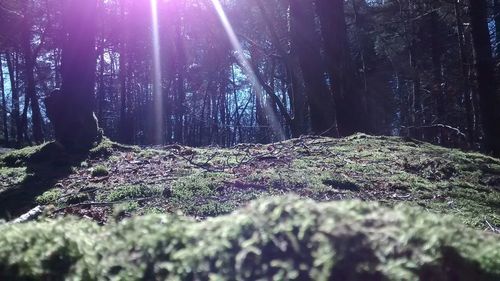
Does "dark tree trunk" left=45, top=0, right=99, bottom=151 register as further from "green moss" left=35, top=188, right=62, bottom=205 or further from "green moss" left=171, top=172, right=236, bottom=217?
"green moss" left=171, top=172, right=236, bottom=217

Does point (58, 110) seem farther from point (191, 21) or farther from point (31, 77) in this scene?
point (31, 77)

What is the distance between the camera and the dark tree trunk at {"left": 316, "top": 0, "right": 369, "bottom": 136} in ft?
39.2

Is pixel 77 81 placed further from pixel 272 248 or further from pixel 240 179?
pixel 272 248

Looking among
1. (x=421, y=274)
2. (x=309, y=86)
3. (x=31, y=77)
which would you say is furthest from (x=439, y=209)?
(x=31, y=77)

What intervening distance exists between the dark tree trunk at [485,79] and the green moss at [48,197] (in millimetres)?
9521

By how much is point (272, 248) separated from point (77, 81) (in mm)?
8979

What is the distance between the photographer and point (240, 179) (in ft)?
20.4

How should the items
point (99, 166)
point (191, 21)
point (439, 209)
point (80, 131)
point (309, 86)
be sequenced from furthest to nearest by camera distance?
point (191, 21), point (309, 86), point (80, 131), point (99, 166), point (439, 209)

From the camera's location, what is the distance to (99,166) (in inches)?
294

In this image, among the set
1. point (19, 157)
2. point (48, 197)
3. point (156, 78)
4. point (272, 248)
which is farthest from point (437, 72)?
point (272, 248)

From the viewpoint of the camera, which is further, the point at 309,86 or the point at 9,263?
the point at 309,86

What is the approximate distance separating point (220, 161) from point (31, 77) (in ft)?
98.7

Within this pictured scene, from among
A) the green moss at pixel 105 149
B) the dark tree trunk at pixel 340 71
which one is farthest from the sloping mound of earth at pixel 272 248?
the dark tree trunk at pixel 340 71

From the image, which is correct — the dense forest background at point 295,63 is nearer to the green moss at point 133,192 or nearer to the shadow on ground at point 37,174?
the shadow on ground at point 37,174
